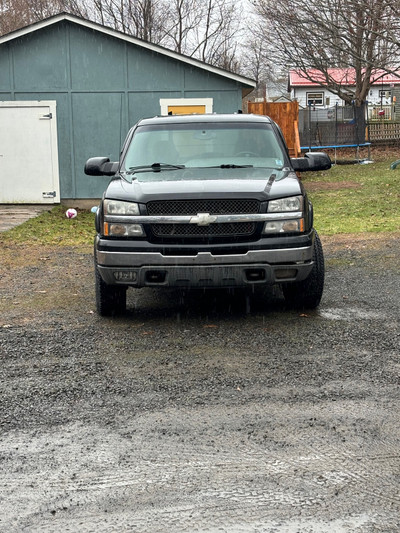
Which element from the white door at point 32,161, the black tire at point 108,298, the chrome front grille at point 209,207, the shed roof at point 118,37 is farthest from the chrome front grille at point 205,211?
the white door at point 32,161

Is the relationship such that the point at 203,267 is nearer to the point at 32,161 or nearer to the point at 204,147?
the point at 204,147

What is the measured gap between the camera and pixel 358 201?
679 inches

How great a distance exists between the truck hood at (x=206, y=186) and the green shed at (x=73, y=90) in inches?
426

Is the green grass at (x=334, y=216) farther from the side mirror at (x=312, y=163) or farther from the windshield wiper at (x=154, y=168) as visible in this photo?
the side mirror at (x=312, y=163)

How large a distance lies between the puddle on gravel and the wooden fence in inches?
693

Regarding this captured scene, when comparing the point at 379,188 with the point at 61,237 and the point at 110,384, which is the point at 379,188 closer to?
the point at 61,237

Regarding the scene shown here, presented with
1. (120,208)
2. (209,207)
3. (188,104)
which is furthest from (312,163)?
(188,104)

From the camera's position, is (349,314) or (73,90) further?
(73,90)

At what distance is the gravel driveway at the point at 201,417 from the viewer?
3094 mm

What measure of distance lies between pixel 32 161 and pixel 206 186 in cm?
1190

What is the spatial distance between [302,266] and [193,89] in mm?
11786

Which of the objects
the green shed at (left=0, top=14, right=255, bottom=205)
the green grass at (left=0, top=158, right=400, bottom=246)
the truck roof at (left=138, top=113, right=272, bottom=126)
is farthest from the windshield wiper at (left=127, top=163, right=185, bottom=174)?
the green shed at (left=0, top=14, right=255, bottom=205)

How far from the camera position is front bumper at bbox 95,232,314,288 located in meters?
6.13

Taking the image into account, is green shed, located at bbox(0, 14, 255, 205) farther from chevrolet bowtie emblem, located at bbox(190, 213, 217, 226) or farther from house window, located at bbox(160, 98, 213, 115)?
chevrolet bowtie emblem, located at bbox(190, 213, 217, 226)
